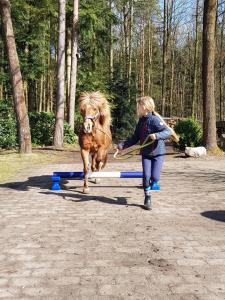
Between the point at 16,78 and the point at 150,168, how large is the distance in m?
11.3

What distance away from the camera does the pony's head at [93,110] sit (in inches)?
343

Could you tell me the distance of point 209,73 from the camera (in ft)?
55.8

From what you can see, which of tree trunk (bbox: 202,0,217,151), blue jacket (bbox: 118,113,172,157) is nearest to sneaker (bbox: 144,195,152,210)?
blue jacket (bbox: 118,113,172,157)

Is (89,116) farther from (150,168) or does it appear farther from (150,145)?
(150,168)

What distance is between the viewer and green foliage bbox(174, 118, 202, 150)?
730 inches

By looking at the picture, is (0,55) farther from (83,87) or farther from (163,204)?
(163,204)

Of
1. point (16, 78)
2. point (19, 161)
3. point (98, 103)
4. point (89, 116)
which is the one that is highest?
point (16, 78)

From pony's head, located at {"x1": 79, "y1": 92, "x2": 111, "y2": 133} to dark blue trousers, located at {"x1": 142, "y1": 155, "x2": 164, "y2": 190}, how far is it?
153 centimetres

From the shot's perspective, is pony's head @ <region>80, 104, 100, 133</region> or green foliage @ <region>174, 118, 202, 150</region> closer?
pony's head @ <region>80, 104, 100, 133</region>

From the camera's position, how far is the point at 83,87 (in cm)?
2939

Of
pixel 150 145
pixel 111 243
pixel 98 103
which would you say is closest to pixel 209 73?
pixel 98 103

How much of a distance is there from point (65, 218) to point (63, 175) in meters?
2.55

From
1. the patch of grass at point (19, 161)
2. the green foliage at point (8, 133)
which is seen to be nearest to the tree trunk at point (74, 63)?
the green foliage at point (8, 133)

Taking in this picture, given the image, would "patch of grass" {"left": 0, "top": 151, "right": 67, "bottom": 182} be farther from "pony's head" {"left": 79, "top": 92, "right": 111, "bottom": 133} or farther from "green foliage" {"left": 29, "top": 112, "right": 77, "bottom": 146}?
"green foliage" {"left": 29, "top": 112, "right": 77, "bottom": 146}
